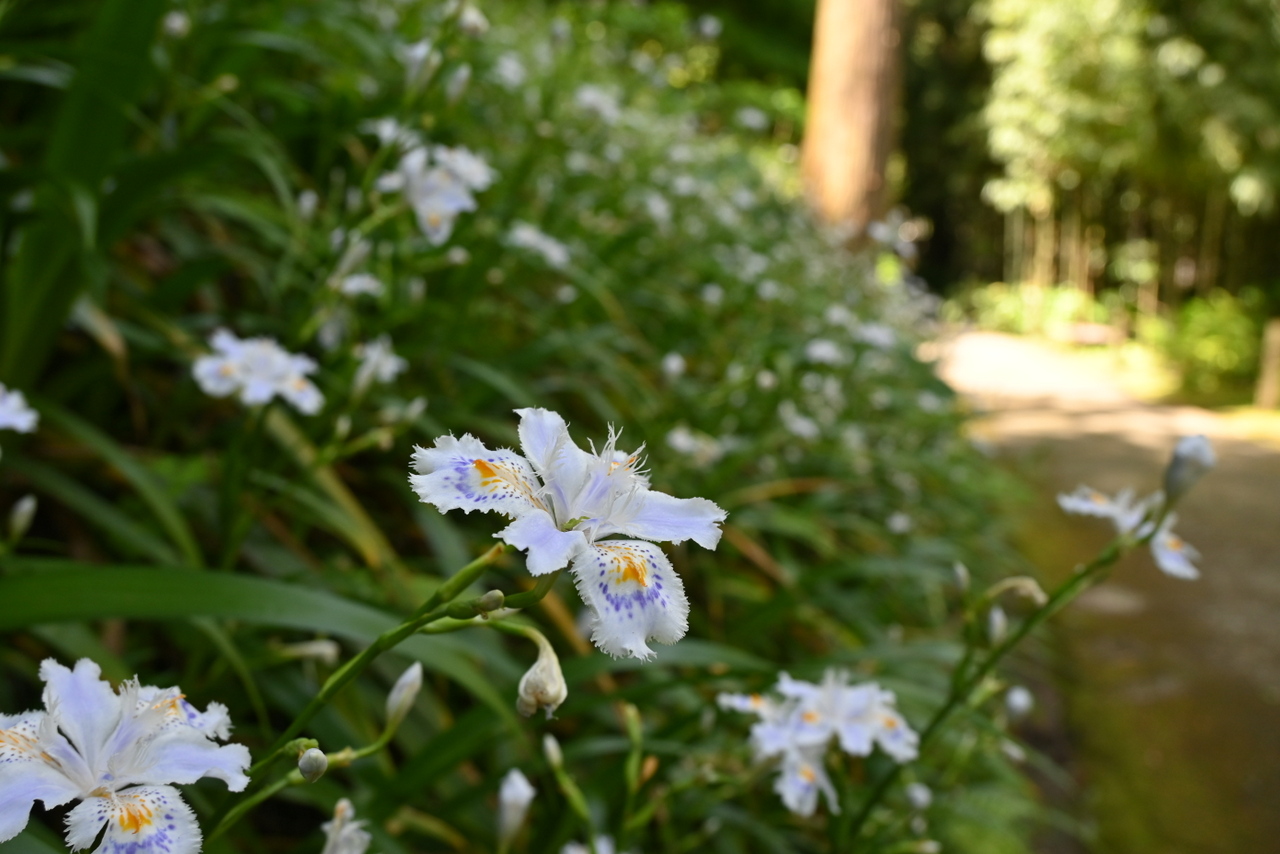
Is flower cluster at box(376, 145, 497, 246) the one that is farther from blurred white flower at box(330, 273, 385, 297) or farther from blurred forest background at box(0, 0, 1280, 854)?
blurred white flower at box(330, 273, 385, 297)

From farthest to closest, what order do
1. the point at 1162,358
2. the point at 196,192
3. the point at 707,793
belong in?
the point at 1162,358, the point at 196,192, the point at 707,793

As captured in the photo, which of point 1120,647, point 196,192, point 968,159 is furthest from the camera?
point 968,159

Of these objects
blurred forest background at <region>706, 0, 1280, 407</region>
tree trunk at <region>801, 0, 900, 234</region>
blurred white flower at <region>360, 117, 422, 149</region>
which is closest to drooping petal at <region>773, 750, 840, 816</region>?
blurred white flower at <region>360, 117, 422, 149</region>

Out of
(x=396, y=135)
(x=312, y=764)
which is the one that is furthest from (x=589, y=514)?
(x=396, y=135)

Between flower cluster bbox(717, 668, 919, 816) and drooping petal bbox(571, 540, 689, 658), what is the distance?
51 cm

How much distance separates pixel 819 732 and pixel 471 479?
1.97ft

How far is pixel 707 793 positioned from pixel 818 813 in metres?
0.52

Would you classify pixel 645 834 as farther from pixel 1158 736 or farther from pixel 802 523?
pixel 1158 736

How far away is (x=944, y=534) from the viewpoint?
3.44 metres

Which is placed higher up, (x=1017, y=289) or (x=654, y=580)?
(x=654, y=580)

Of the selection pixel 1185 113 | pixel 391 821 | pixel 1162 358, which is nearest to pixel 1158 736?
pixel 391 821

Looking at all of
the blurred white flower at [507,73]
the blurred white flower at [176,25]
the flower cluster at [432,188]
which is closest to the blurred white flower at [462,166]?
the flower cluster at [432,188]

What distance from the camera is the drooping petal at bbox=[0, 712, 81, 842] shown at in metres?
0.46

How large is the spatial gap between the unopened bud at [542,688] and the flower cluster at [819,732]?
1.61ft
